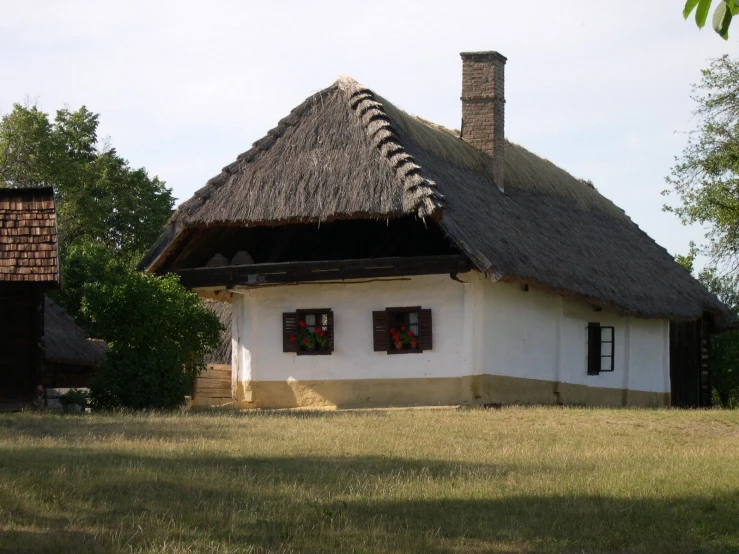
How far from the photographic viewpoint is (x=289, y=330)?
22.3m

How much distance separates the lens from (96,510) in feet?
30.0

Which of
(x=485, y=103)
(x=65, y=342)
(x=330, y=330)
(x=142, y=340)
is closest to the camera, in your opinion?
(x=142, y=340)

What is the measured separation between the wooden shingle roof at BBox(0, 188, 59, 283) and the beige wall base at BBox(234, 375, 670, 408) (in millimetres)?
4577

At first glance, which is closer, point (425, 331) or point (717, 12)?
point (717, 12)

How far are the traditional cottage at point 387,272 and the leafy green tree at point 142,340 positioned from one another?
226 centimetres

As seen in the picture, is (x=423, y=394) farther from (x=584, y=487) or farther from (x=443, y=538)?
(x=443, y=538)

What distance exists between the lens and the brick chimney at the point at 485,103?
84.1 ft

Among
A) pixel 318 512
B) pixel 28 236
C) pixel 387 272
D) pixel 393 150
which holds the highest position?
pixel 393 150

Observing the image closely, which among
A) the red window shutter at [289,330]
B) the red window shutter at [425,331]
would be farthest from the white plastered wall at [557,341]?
the red window shutter at [289,330]

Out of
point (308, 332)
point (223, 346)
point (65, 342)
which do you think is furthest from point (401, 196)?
point (65, 342)

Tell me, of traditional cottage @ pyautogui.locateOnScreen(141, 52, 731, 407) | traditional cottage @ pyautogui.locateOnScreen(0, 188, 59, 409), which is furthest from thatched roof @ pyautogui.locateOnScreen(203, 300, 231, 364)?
traditional cottage @ pyautogui.locateOnScreen(0, 188, 59, 409)

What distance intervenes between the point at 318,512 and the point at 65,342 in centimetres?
2114

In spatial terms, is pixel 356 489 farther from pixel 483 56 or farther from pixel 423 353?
pixel 483 56

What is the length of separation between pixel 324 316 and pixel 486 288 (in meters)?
3.00
